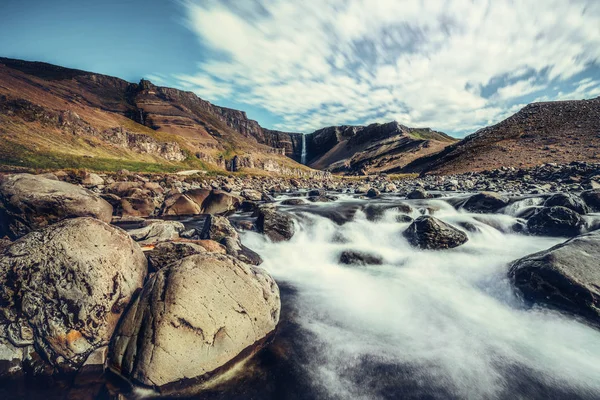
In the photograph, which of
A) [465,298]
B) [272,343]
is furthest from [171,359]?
[465,298]

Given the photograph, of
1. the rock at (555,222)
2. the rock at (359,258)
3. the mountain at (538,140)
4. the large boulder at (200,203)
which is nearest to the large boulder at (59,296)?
the rock at (359,258)

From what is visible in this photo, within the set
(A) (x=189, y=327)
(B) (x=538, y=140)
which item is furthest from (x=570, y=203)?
(B) (x=538, y=140)

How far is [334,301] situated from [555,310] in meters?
6.12

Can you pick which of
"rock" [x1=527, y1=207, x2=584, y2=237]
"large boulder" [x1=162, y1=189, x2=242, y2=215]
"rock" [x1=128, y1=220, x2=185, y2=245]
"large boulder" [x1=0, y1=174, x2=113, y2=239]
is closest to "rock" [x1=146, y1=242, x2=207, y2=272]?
"rock" [x1=128, y1=220, x2=185, y2=245]

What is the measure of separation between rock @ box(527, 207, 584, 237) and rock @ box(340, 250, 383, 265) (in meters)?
8.56

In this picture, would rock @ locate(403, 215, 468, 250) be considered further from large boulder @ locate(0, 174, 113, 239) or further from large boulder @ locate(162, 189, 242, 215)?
large boulder @ locate(0, 174, 113, 239)

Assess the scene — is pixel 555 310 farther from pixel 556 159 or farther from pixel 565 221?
pixel 556 159

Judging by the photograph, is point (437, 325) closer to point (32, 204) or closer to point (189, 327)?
point (189, 327)

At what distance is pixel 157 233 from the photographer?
36.0ft

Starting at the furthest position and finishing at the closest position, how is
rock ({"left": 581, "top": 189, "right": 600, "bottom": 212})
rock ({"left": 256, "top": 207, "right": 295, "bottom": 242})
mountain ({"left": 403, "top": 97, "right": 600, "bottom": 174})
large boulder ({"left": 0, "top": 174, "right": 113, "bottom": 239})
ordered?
mountain ({"left": 403, "top": 97, "right": 600, "bottom": 174}), rock ({"left": 581, "top": 189, "right": 600, "bottom": 212}), rock ({"left": 256, "top": 207, "right": 295, "bottom": 242}), large boulder ({"left": 0, "top": 174, "right": 113, "bottom": 239})

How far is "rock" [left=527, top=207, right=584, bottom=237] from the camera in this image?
11641mm

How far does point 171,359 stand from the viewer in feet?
15.4

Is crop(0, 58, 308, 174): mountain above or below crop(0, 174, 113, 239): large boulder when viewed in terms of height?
above

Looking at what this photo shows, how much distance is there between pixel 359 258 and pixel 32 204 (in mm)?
13716
